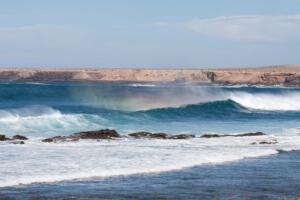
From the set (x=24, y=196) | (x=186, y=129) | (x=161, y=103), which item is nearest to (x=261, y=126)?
(x=186, y=129)

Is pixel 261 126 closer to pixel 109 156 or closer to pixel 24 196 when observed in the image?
pixel 109 156

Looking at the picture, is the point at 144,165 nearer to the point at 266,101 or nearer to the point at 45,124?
the point at 45,124

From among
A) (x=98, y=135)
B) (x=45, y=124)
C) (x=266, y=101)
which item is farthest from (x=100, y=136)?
(x=266, y=101)

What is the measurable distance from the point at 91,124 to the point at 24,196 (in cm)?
2295

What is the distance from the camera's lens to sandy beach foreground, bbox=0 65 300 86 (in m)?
152

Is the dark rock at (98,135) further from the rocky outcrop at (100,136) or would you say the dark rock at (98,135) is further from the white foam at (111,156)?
the white foam at (111,156)

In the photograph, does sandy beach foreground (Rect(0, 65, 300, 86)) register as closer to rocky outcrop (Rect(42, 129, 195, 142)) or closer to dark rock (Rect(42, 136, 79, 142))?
rocky outcrop (Rect(42, 129, 195, 142))

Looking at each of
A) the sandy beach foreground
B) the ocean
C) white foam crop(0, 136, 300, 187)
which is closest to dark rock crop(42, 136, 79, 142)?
the ocean

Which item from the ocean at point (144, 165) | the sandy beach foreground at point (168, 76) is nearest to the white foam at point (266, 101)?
the ocean at point (144, 165)

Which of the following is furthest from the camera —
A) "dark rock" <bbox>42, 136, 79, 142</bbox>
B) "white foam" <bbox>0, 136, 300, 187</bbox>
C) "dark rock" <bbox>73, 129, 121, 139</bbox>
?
"dark rock" <bbox>73, 129, 121, 139</bbox>

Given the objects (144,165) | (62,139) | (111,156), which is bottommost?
(144,165)

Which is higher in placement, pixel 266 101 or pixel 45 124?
pixel 266 101

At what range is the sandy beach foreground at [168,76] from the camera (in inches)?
5999

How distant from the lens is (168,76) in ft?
545
